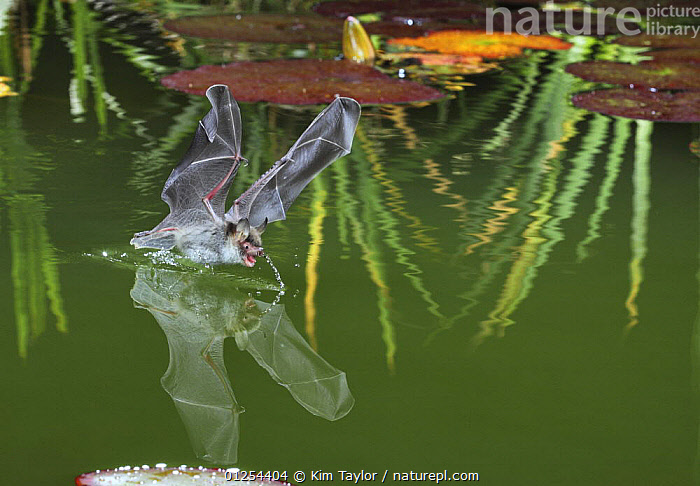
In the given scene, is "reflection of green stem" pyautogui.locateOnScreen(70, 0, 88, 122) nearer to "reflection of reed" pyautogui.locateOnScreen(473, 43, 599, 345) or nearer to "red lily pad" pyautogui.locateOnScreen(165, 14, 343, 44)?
"red lily pad" pyautogui.locateOnScreen(165, 14, 343, 44)

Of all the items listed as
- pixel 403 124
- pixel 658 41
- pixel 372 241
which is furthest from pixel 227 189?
pixel 658 41

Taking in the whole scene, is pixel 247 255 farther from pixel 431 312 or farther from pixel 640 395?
pixel 640 395

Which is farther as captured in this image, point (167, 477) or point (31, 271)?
point (31, 271)

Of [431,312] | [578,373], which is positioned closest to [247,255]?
[431,312]

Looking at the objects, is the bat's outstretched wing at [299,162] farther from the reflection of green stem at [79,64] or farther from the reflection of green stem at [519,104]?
the reflection of green stem at [79,64]

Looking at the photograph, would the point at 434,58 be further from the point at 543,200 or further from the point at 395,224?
the point at 395,224

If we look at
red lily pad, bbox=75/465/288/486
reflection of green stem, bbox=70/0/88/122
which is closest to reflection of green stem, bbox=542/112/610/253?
red lily pad, bbox=75/465/288/486
